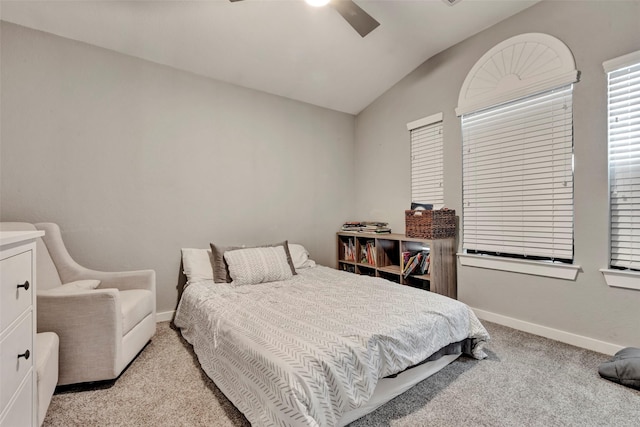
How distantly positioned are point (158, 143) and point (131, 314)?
160 cm

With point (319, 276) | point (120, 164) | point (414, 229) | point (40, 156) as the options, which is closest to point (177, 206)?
point (120, 164)

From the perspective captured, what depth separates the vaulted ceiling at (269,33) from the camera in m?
2.27

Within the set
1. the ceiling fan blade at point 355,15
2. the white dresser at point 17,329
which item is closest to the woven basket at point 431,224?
the ceiling fan blade at point 355,15

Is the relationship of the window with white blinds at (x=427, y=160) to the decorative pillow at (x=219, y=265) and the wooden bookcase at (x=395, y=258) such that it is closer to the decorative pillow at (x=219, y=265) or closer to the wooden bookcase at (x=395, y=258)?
the wooden bookcase at (x=395, y=258)

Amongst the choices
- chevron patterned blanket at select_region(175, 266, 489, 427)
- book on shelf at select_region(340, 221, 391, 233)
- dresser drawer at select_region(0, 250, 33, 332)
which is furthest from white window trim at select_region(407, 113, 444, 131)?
dresser drawer at select_region(0, 250, 33, 332)

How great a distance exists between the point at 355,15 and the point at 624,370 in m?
2.79

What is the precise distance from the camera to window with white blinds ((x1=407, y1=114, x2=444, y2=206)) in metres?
3.17

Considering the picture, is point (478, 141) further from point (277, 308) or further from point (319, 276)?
point (277, 308)

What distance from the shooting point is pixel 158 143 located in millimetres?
2750

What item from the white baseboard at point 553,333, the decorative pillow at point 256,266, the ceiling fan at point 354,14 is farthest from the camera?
the decorative pillow at point 256,266

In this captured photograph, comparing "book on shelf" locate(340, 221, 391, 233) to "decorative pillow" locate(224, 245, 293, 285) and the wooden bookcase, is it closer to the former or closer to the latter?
the wooden bookcase

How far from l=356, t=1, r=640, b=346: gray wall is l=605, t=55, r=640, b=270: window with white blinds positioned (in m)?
0.05

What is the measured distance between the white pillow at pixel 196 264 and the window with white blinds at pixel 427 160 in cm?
237

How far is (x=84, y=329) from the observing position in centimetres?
171
